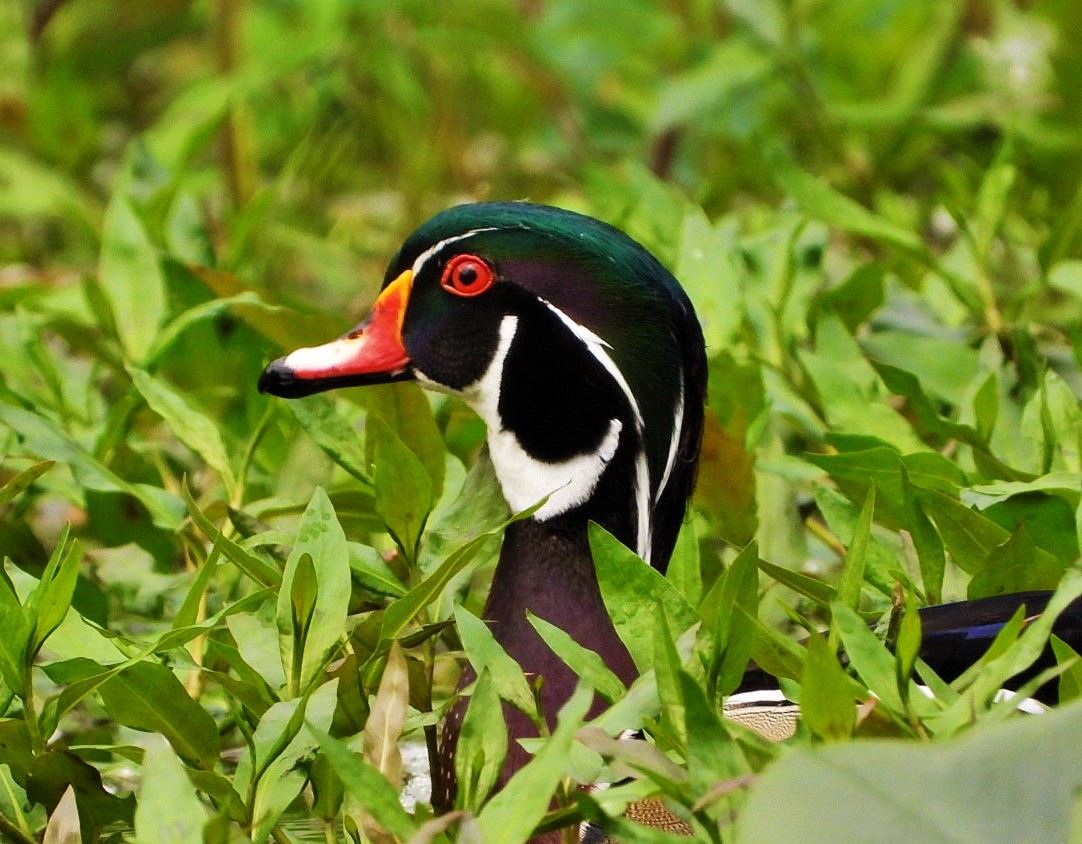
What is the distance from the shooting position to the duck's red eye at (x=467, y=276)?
1.65 meters

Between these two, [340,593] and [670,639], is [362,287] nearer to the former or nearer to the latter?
[340,593]

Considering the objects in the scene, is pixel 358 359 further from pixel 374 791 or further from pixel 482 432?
pixel 374 791

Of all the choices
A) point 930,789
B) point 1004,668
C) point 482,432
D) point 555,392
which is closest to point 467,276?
point 555,392

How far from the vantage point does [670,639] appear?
112cm

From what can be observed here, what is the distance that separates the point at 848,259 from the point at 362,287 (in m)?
0.94

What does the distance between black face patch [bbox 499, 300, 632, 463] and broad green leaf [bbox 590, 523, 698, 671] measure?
0.36m

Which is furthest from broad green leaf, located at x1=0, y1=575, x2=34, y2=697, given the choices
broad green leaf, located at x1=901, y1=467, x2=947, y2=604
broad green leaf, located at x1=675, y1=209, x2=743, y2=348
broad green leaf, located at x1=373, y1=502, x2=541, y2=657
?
broad green leaf, located at x1=675, y1=209, x2=743, y2=348

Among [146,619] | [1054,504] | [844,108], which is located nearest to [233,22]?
[844,108]

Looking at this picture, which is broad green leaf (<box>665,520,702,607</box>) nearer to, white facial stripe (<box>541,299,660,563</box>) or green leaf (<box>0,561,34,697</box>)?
white facial stripe (<box>541,299,660,563</box>)

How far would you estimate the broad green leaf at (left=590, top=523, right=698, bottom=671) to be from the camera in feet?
4.15

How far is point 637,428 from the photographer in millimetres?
1618

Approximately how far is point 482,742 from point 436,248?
0.64 metres

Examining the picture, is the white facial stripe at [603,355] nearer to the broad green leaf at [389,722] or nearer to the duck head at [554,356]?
the duck head at [554,356]

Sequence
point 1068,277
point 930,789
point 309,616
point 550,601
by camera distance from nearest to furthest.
Answer: point 930,789
point 309,616
point 550,601
point 1068,277
